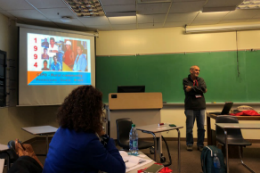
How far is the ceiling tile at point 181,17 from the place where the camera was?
404 cm

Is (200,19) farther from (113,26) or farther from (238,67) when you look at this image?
(113,26)

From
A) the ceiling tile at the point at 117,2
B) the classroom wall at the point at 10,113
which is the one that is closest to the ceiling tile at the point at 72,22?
the classroom wall at the point at 10,113

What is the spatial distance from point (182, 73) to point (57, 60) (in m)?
2.97

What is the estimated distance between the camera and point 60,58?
14.1ft

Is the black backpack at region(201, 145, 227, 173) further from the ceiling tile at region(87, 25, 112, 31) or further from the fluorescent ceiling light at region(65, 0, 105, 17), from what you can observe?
the ceiling tile at region(87, 25, 112, 31)

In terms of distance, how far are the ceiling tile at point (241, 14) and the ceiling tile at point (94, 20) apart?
2.72m

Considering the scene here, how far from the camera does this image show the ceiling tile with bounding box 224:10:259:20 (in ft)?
A: 13.1

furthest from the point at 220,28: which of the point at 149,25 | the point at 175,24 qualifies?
the point at 149,25

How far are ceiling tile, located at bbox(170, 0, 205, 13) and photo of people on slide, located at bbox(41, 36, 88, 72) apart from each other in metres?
2.21

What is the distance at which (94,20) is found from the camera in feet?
14.0

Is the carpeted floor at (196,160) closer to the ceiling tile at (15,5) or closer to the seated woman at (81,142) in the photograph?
the seated woman at (81,142)

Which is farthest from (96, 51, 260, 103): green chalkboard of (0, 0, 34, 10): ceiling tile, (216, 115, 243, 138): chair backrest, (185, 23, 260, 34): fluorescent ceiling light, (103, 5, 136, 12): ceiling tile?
(0, 0, 34, 10): ceiling tile

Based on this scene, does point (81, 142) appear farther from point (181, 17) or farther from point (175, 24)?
point (175, 24)

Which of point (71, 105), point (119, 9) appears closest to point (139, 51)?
point (119, 9)
